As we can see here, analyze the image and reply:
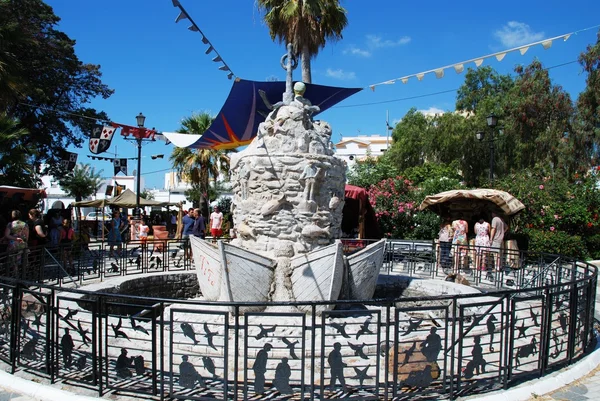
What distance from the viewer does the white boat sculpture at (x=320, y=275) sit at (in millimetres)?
6613

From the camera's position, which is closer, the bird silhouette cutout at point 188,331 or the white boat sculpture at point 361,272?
the bird silhouette cutout at point 188,331

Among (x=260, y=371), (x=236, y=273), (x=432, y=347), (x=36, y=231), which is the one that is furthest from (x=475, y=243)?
(x=36, y=231)

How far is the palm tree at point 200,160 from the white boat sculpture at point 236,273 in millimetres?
14300

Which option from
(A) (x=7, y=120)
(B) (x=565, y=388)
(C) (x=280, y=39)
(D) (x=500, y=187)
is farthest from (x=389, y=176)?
(B) (x=565, y=388)

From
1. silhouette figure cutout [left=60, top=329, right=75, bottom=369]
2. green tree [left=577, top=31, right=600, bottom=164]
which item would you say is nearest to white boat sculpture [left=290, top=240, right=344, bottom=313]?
silhouette figure cutout [left=60, top=329, right=75, bottom=369]

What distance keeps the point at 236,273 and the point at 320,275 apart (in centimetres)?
122

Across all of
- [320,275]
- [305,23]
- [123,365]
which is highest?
[305,23]

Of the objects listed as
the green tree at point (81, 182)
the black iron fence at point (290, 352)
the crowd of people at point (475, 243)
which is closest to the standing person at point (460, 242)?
the crowd of people at point (475, 243)

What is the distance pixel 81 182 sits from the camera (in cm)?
2952

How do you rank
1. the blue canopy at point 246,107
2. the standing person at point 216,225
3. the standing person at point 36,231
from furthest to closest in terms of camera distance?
the standing person at point 216,225 → the blue canopy at point 246,107 → the standing person at point 36,231

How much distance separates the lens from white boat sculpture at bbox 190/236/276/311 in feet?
21.5

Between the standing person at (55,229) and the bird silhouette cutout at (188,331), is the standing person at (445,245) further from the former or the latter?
the standing person at (55,229)

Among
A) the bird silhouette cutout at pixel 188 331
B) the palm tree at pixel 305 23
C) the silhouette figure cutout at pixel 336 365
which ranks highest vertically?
the palm tree at pixel 305 23

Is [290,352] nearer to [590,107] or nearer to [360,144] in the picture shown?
[590,107]
